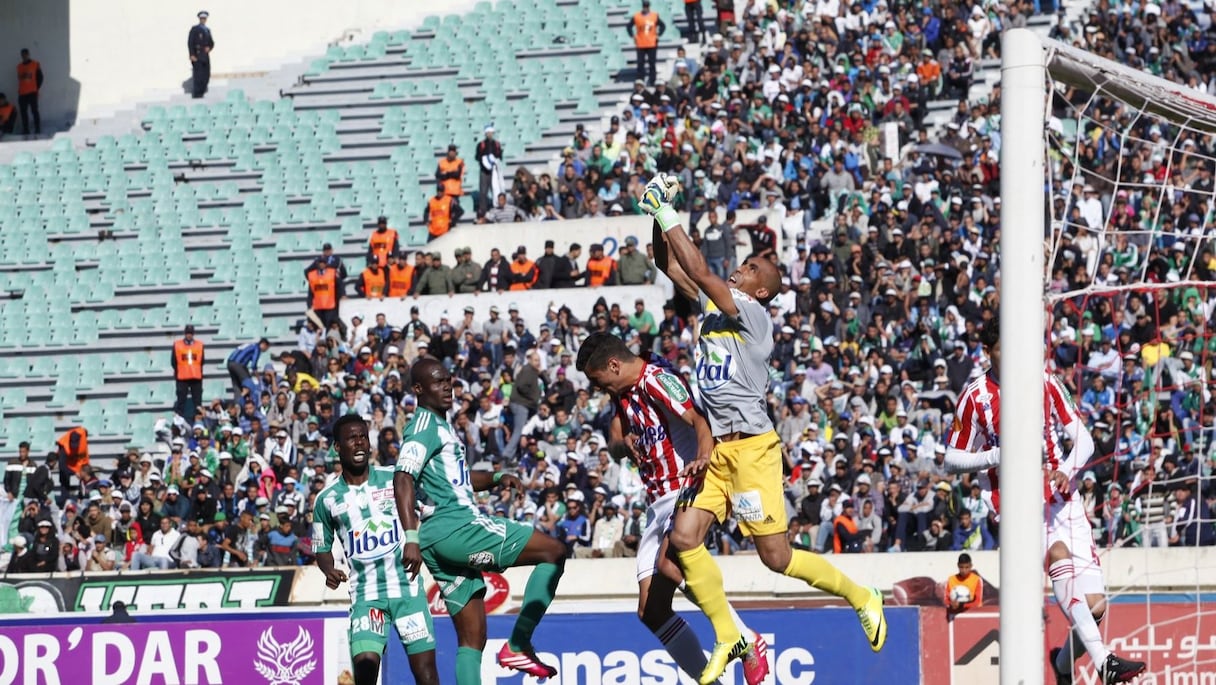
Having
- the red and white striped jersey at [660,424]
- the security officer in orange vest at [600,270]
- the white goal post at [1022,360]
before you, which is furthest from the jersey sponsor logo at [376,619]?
the security officer in orange vest at [600,270]

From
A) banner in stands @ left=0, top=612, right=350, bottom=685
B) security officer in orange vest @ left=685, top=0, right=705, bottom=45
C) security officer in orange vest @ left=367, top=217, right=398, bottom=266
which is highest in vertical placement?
security officer in orange vest @ left=685, top=0, right=705, bottom=45

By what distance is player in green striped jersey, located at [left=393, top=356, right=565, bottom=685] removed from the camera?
10.9 meters

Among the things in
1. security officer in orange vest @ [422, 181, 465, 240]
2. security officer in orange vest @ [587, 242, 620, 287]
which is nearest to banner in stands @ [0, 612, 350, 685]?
security officer in orange vest @ [587, 242, 620, 287]

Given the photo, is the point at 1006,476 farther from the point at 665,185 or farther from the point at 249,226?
the point at 249,226

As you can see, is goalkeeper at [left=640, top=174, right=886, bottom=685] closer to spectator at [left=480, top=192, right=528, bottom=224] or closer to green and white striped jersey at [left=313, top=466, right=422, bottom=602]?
green and white striped jersey at [left=313, top=466, right=422, bottom=602]

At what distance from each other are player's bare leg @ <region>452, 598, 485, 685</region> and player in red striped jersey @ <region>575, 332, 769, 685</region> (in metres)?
1.05

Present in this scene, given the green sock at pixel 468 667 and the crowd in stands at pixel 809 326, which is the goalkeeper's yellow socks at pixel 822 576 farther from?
the crowd in stands at pixel 809 326

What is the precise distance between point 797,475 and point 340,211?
1386 centimetres

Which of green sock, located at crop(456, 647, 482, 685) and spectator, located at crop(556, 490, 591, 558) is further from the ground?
green sock, located at crop(456, 647, 482, 685)

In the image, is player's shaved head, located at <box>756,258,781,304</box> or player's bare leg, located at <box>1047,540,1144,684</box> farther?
player's shaved head, located at <box>756,258,781,304</box>

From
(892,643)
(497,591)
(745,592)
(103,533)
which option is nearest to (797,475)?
(745,592)

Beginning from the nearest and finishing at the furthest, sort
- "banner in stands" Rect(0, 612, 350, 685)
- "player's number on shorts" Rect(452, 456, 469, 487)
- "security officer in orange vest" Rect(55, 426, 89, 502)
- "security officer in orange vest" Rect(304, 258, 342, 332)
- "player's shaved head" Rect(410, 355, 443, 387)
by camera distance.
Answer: "player's shaved head" Rect(410, 355, 443, 387) → "player's number on shorts" Rect(452, 456, 469, 487) → "banner in stands" Rect(0, 612, 350, 685) → "security officer in orange vest" Rect(55, 426, 89, 502) → "security officer in orange vest" Rect(304, 258, 342, 332)

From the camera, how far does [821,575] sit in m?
10.5

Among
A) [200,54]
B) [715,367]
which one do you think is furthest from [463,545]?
→ [200,54]
